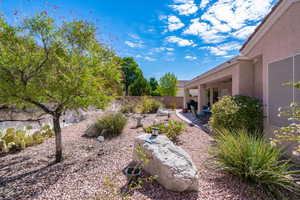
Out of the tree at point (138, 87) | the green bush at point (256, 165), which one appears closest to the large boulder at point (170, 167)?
the green bush at point (256, 165)

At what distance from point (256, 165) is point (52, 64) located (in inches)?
197

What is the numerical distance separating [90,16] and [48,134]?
213 inches

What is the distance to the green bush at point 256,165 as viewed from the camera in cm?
242

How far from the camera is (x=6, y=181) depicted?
2855 millimetres

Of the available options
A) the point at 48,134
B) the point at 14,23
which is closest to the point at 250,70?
the point at 14,23

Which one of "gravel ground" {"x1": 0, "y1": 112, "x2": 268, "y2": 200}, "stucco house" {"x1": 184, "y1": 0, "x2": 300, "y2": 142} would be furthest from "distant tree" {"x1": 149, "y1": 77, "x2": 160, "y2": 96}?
"gravel ground" {"x1": 0, "y1": 112, "x2": 268, "y2": 200}

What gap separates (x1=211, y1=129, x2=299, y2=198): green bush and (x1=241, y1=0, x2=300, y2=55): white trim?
4315mm

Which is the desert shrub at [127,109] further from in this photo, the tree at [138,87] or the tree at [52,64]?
the tree at [138,87]

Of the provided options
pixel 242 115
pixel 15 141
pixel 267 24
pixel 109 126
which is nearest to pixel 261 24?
pixel 267 24

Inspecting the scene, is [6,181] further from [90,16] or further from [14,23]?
[90,16]

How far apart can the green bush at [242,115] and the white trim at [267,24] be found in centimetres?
235

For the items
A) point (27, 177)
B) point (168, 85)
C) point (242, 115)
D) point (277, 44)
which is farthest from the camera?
point (168, 85)

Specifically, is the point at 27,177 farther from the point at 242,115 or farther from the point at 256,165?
the point at 242,115

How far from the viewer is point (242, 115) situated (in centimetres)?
467
